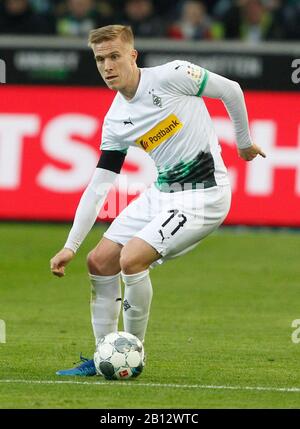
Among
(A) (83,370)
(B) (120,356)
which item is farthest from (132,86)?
(A) (83,370)

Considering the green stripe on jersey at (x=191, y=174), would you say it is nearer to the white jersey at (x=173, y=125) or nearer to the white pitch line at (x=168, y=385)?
the white jersey at (x=173, y=125)

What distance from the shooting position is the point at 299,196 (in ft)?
53.5

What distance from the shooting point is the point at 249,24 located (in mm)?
18672

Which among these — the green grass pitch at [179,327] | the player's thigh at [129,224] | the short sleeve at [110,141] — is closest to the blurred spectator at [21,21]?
the green grass pitch at [179,327]

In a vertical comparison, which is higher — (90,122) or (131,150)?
(90,122)

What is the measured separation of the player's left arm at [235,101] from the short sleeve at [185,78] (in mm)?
40

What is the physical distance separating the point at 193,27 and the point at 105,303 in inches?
411

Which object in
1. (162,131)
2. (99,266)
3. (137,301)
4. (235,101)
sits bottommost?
(137,301)

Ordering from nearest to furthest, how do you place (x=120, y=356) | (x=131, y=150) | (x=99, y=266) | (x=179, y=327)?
(x=120, y=356) → (x=99, y=266) → (x=179, y=327) → (x=131, y=150)

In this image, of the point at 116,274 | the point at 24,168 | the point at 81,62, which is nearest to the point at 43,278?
the point at 24,168

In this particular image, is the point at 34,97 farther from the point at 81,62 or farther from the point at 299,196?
the point at 299,196

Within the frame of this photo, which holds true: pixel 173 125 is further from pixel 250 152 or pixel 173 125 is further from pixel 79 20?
pixel 79 20

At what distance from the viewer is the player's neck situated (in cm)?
847
